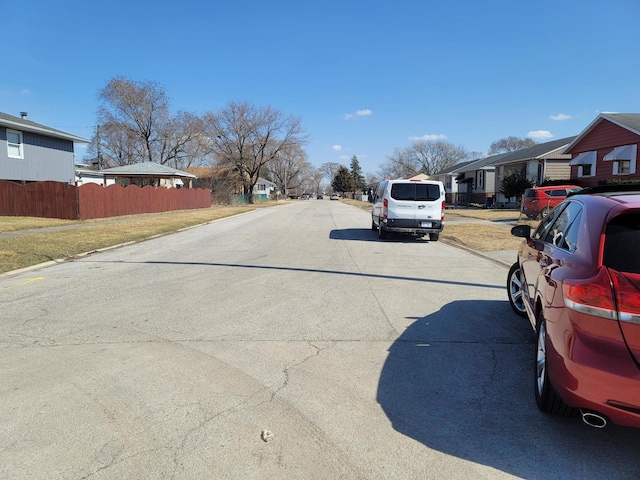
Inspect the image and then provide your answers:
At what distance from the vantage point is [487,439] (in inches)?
124

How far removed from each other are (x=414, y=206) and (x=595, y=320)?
471 inches

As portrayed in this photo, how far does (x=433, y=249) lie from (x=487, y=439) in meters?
10.5

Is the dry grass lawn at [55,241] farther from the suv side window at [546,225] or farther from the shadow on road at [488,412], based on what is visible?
the suv side window at [546,225]

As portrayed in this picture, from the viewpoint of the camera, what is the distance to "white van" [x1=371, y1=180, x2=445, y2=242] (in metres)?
14.6

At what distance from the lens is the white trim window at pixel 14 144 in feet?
79.0

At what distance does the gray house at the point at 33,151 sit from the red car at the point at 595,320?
26555 mm

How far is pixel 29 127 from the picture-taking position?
24.6 m

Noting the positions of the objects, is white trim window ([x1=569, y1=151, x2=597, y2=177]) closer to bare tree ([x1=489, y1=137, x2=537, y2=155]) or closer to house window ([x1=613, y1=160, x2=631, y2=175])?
house window ([x1=613, y1=160, x2=631, y2=175])

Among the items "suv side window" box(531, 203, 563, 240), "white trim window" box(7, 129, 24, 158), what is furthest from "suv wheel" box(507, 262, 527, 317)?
"white trim window" box(7, 129, 24, 158)

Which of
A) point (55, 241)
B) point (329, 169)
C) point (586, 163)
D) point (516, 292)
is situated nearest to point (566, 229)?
point (516, 292)

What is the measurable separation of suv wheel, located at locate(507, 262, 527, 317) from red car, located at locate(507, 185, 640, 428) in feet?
8.29

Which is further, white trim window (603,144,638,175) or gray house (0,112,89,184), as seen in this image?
gray house (0,112,89,184)

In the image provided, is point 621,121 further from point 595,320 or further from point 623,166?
point 595,320

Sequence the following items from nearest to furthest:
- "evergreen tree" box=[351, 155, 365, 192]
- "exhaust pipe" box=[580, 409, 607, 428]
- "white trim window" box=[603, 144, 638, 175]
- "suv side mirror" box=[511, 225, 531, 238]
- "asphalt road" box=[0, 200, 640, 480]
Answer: "exhaust pipe" box=[580, 409, 607, 428] → "asphalt road" box=[0, 200, 640, 480] → "suv side mirror" box=[511, 225, 531, 238] → "white trim window" box=[603, 144, 638, 175] → "evergreen tree" box=[351, 155, 365, 192]
